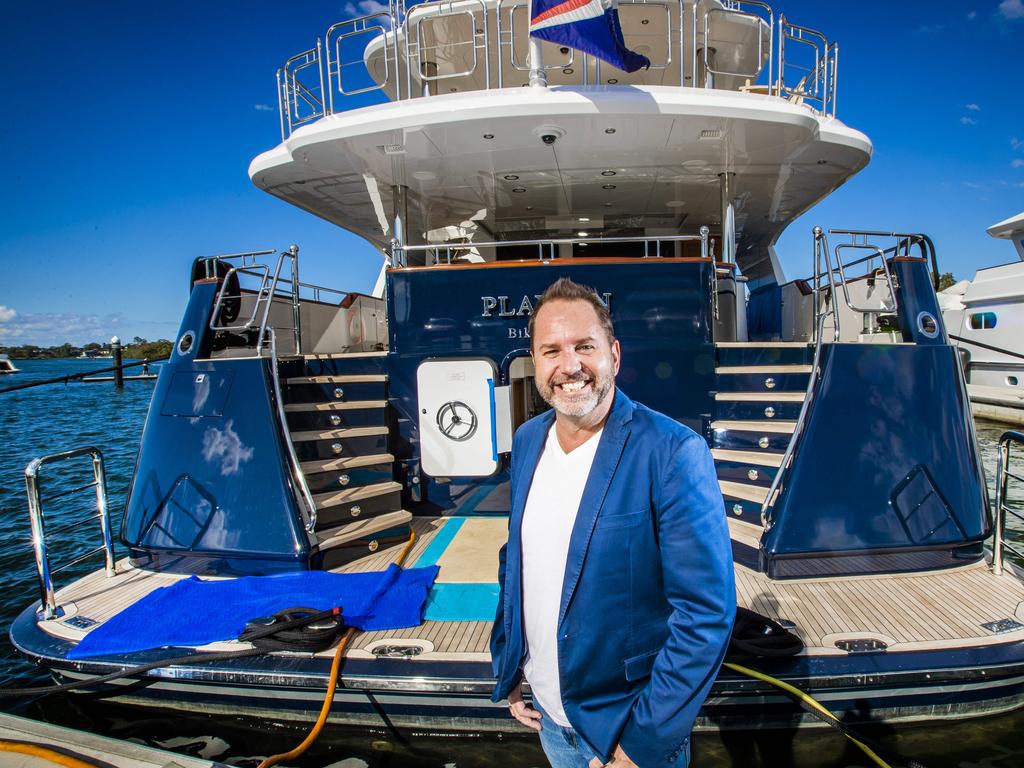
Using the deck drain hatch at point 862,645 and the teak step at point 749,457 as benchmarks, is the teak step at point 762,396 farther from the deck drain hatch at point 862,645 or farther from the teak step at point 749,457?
the deck drain hatch at point 862,645

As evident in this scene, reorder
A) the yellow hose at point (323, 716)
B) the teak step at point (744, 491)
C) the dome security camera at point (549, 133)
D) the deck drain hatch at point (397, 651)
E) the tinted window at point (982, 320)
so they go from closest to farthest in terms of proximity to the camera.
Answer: the yellow hose at point (323, 716)
the deck drain hatch at point (397, 651)
the teak step at point (744, 491)
the dome security camera at point (549, 133)
the tinted window at point (982, 320)

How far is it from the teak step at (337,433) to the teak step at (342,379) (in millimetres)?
437

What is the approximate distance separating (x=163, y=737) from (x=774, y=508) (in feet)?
12.8

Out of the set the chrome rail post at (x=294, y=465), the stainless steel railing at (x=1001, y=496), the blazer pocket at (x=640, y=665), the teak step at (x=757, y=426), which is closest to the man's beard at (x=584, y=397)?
the blazer pocket at (x=640, y=665)

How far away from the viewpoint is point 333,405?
203 inches

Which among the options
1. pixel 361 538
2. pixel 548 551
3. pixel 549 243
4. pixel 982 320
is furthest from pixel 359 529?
pixel 982 320

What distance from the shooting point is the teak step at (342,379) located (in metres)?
5.06

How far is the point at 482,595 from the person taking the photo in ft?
12.6

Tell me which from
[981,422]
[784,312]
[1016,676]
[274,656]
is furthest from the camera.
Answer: [981,422]

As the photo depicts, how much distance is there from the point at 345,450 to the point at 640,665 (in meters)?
3.93

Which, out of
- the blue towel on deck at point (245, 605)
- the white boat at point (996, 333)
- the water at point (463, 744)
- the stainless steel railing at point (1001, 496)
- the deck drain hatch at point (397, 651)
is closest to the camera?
the water at point (463, 744)

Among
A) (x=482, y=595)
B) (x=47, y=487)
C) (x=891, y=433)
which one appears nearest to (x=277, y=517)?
(x=482, y=595)

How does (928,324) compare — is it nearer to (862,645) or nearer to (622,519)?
(862,645)

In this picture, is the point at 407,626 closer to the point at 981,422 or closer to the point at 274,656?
the point at 274,656
